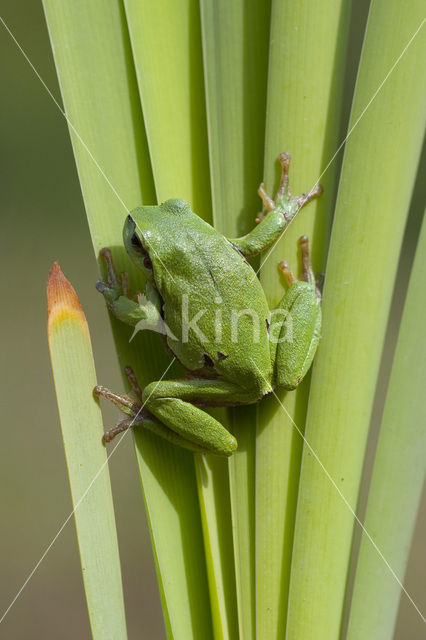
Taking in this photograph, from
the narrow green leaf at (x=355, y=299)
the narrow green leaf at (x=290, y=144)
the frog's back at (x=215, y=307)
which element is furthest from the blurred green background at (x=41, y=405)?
the narrow green leaf at (x=355, y=299)

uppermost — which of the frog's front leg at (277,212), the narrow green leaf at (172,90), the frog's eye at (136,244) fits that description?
the narrow green leaf at (172,90)

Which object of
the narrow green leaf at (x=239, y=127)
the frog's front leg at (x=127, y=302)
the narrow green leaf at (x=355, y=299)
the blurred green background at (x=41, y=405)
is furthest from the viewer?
the blurred green background at (x=41, y=405)

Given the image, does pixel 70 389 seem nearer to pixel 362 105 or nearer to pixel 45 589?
pixel 362 105

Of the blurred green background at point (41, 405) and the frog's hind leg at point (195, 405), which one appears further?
the blurred green background at point (41, 405)

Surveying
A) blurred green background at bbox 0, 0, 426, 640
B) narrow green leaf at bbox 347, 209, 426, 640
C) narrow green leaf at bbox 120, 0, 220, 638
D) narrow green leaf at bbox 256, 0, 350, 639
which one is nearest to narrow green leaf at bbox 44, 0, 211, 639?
narrow green leaf at bbox 120, 0, 220, 638

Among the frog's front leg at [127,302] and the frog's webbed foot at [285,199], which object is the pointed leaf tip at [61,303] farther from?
the frog's webbed foot at [285,199]

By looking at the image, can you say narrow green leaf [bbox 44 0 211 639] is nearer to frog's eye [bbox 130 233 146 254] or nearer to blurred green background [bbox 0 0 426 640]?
frog's eye [bbox 130 233 146 254]
